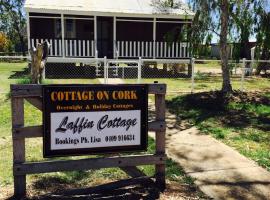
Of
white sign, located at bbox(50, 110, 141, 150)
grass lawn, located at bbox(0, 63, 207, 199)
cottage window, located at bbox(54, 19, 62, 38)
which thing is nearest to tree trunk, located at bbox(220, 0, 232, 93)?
grass lawn, located at bbox(0, 63, 207, 199)

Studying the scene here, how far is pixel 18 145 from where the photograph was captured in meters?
4.51

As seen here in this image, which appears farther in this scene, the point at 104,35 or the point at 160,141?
the point at 104,35

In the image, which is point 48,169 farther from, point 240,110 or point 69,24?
point 69,24

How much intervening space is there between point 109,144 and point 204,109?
6.00 meters

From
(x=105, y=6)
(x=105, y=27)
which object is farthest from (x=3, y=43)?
(x=105, y=6)

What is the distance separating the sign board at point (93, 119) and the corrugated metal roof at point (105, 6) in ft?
49.5

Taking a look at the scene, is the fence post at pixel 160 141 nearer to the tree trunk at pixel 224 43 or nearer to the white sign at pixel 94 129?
the white sign at pixel 94 129

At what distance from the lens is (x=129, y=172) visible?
5.10m

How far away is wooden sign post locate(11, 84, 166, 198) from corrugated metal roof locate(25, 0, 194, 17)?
1503 centimetres

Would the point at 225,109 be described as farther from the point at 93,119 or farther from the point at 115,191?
the point at 93,119

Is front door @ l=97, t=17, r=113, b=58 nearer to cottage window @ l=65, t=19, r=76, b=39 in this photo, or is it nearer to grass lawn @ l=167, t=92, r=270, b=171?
cottage window @ l=65, t=19, r=76, b=39

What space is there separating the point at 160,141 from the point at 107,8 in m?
16.5

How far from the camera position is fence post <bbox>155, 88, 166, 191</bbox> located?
196 inches

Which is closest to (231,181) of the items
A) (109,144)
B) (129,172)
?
(129,172)
